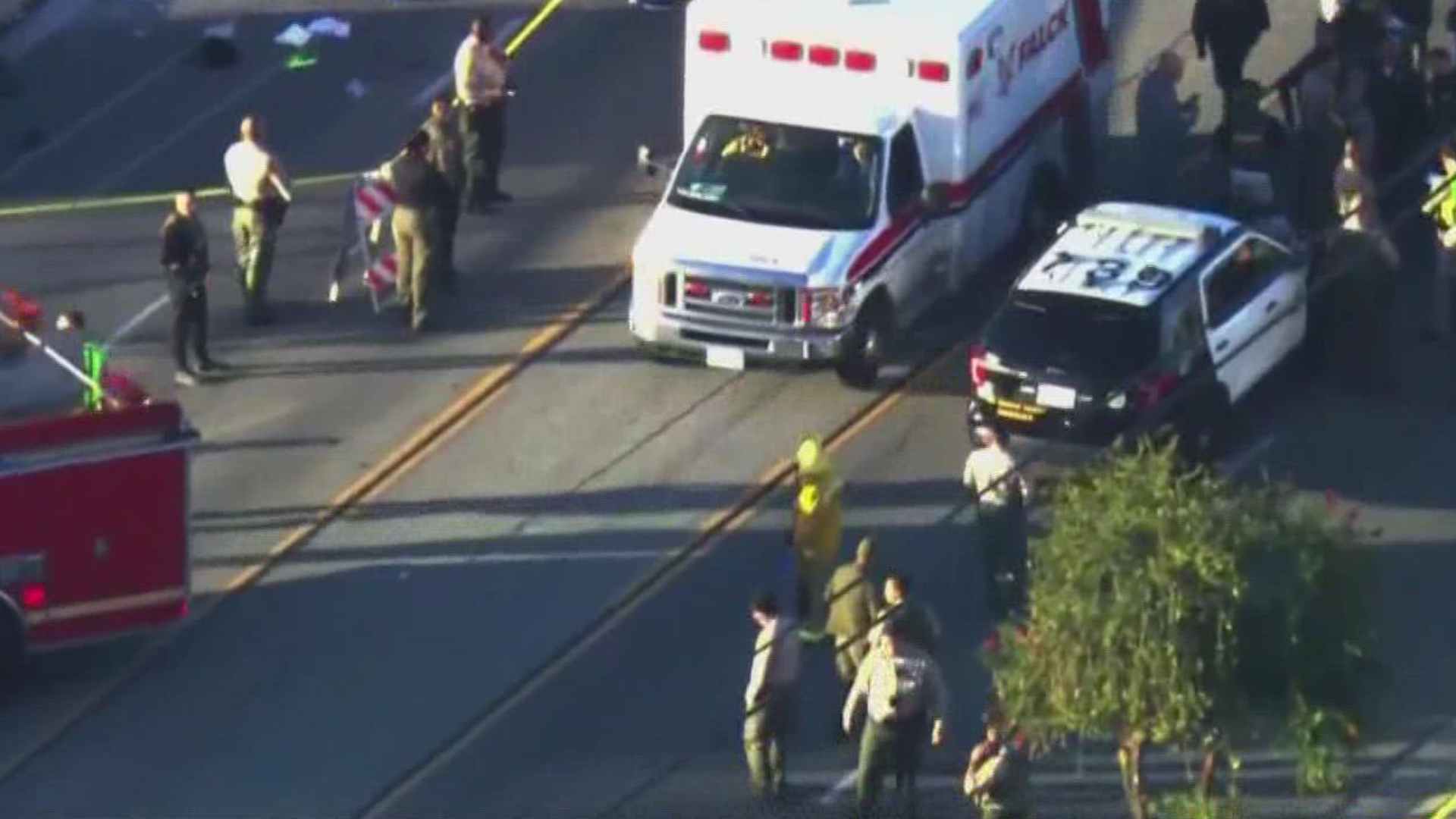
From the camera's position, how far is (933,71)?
3078 cm

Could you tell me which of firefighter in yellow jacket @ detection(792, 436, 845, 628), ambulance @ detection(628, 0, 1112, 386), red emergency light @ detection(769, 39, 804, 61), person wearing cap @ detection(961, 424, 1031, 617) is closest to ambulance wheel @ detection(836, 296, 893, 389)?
ambulance @ detection(628, 0, 1112, 386)

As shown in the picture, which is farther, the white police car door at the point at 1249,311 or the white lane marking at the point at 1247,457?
the white lane marking at the point at 1247,457

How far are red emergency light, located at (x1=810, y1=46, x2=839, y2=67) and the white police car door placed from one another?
347 cm

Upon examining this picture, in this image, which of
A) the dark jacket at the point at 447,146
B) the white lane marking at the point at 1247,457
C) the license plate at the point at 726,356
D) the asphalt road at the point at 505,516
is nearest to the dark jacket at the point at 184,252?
the asphalt road at the point at 505,516

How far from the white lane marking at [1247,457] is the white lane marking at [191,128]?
10104mm

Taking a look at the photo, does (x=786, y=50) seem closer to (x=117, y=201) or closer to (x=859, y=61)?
(x=859, y=61)

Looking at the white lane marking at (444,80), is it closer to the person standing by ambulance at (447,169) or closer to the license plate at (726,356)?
the person standing by ambulance at (447,169)

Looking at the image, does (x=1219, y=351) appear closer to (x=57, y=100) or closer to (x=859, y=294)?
(x=859, y=294)

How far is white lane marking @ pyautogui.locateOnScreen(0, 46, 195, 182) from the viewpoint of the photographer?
116ft

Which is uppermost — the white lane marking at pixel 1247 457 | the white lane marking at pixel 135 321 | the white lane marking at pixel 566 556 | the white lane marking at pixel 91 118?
the white lane marking at pixel 1247 457

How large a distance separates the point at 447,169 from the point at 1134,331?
675cm

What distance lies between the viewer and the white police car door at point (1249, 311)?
29062 millimetres

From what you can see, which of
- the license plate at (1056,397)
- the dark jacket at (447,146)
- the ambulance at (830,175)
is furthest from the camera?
the dark jacket at (447,146)

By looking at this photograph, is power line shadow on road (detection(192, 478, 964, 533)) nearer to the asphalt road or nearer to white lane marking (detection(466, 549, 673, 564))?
the asphalt road
